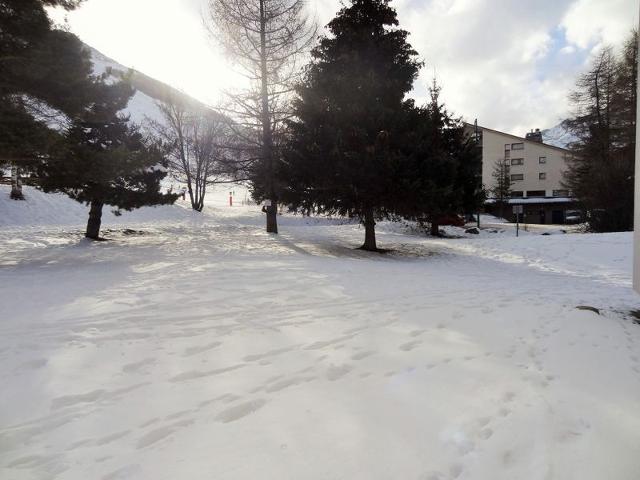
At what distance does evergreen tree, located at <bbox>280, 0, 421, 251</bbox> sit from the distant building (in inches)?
1362

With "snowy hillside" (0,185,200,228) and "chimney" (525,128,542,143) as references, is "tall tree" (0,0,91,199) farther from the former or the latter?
"chimney" (525,128,542,143)

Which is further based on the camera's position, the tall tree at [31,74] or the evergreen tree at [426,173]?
the evergreen tree at [426,173]

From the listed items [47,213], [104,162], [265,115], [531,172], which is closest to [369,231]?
[265,115]

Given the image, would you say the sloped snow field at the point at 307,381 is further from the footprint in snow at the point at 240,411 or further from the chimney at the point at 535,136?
the chimney at the point at 535,136

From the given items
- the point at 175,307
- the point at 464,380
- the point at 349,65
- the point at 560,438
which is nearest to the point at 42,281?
the point at 175,307

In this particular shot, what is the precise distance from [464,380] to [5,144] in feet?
29.4

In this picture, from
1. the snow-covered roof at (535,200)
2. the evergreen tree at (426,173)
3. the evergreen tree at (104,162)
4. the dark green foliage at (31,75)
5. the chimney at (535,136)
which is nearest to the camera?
the dark green foliage at (31,75)

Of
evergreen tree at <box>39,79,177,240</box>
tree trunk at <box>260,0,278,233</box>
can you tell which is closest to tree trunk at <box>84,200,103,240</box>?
evergreen tree at <box>39,79,177,240</box>

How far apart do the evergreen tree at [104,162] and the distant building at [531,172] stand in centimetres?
4071

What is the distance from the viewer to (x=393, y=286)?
6.97 metres

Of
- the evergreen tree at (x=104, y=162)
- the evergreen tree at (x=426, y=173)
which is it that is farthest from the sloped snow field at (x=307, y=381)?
the evergreen tree at (x=426, y=173)

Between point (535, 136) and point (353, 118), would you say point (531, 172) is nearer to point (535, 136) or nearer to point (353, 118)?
point (535, 136)

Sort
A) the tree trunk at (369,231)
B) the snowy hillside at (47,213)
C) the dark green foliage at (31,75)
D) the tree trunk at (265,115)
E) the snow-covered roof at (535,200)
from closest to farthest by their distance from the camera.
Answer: the dark green foliage at (31,75) < the tree trunk at (369,231) < the tree trunk at (265,115) < the snowy hillside at (47,213) < the snow-covered roof at (535,200)

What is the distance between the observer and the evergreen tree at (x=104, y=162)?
28.4 ft
